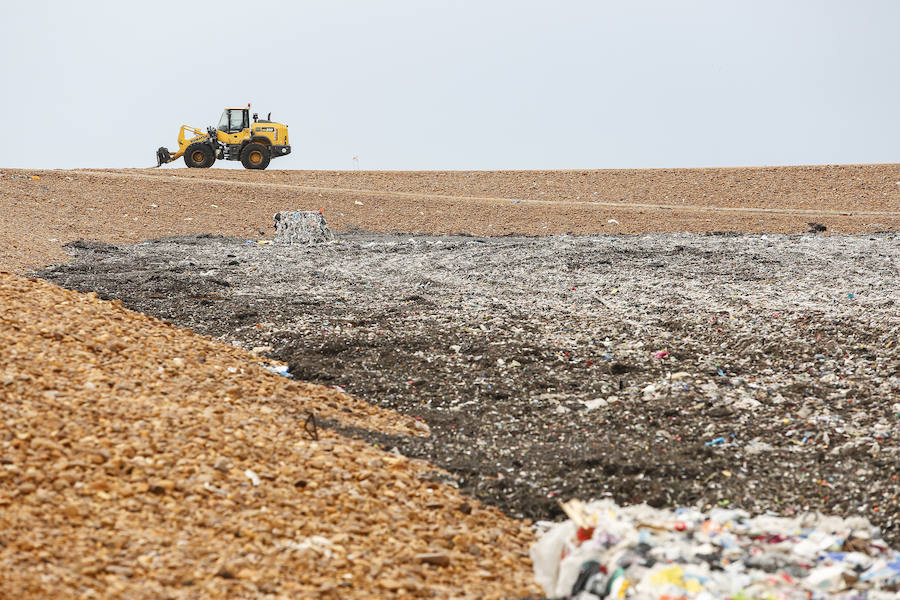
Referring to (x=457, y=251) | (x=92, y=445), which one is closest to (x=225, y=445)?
(x=92, y=445)

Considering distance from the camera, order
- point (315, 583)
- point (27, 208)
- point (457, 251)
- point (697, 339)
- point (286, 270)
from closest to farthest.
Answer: point (315, 583) < point (697, 339) < point (286, 270) < point (457, 251) < point (27, 208)

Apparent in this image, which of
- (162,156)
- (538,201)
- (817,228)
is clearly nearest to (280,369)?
(817,228)

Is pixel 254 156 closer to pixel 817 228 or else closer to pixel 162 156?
pixel 162 156

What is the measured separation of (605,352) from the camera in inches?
308

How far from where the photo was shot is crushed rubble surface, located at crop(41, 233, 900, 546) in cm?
545

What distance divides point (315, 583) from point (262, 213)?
1560cm

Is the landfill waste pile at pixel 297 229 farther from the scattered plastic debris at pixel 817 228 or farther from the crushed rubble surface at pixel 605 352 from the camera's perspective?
the scattered plastic debris at pixel 817 228

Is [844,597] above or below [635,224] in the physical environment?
below

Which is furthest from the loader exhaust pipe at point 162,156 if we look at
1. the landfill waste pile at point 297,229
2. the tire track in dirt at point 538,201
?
the landfill waste pile at point 297,229

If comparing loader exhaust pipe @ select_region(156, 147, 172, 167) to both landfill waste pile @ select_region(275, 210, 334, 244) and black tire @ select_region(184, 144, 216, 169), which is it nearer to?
black tire @ select_region(184, 144, 216, 169)

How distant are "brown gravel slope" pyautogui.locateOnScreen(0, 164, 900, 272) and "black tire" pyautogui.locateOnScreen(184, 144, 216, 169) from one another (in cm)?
125

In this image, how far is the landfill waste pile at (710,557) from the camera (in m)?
3.68

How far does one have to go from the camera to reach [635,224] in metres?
18.0

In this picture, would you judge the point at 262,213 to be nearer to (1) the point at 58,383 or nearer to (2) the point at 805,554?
(1) the point at 58,383
